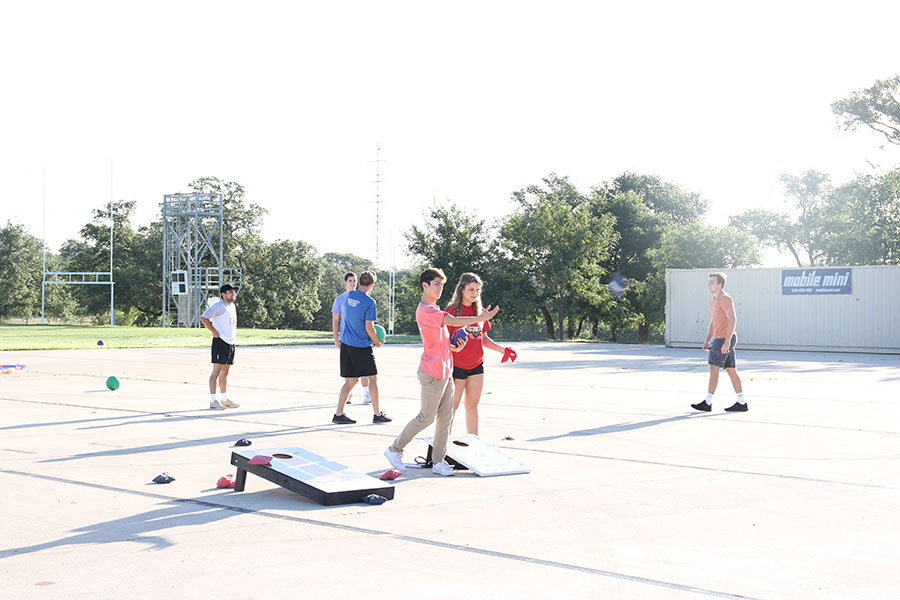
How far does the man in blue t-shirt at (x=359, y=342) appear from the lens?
12.5 m

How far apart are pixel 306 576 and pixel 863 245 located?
196 ft

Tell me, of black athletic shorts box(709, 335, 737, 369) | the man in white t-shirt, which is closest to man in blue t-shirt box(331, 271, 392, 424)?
the man in white t-shirt

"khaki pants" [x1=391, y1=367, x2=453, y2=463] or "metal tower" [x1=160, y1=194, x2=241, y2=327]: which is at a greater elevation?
"metal tower" [x1=160, y1=194, x2=241, y2=327]

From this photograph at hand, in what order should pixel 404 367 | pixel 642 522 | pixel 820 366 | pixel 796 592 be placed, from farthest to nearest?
pixel 820 366, pixel 404 367, pixel 642 522, pixel 796 592

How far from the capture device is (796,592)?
497 cm

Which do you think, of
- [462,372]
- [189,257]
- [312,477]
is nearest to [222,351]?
[462,372]

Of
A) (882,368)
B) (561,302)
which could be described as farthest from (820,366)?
(561,302)

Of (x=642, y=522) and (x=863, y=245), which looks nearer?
(x=642, y=522)

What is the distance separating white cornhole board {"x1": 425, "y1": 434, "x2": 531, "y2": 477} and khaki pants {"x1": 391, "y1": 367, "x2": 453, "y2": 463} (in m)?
0.17

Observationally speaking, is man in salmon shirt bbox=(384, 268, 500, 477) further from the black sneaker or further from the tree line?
the tree line

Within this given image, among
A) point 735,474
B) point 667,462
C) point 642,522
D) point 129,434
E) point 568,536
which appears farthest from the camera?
point 129,434

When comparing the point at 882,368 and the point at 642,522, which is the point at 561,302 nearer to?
the point at 882,368

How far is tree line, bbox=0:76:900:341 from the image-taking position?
5741 centimetres

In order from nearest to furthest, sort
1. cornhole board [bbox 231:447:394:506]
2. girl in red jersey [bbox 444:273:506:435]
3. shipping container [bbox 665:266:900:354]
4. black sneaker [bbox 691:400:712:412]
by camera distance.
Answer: cornhole board [bbox 231:447:394:506], girl in red jersey [bbox 444:273:506:435], black sneaker [bbox 691:400:712:412], shipping container [bbox 665:266:900:354]
